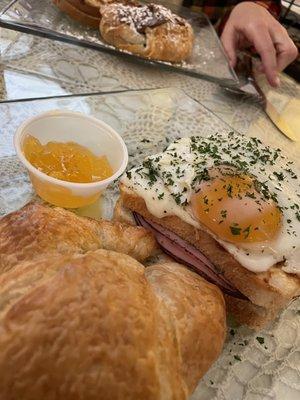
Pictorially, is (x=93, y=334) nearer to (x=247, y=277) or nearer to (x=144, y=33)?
(x=247, y=277)

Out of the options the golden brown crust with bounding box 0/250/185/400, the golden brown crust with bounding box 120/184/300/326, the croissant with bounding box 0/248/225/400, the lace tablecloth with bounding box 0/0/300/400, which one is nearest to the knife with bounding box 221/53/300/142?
the lace tablecloth with bounding box 0/0/300/400

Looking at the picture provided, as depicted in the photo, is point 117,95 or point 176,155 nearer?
point 176,155

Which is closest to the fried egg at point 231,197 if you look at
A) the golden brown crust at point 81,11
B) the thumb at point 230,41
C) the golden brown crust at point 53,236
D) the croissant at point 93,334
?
the golden brown crust at point 53,236

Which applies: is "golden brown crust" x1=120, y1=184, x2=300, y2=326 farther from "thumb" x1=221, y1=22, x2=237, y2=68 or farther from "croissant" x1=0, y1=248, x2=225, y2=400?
"thumb" x1=221, y1=22, x2=237, y2=68

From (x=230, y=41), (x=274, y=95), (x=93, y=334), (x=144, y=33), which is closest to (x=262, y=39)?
(x=230, y=41)

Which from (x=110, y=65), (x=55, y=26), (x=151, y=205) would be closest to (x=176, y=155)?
(x=151, y=205)

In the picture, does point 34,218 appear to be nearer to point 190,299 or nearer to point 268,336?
point 190,299
